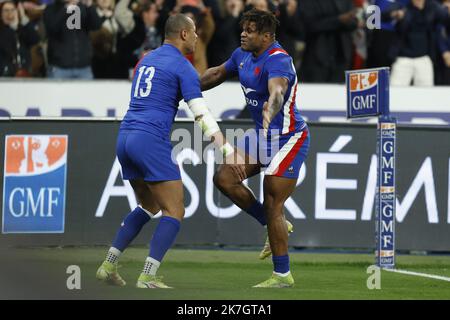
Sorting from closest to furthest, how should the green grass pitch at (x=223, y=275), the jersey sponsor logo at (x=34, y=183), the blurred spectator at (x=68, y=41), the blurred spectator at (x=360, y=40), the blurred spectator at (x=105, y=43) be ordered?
the green grass pitch at (x=223, y=275) → the jersey sponsor logo at (x=34, y=183) → the blurred spectator at (x=68, y=41) → the blurred spectator at (x=105, y=43) → the blurred spectator at (x=360, y=40)

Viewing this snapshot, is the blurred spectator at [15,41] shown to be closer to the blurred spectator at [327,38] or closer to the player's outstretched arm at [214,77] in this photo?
the blurred spectator at [327,38]

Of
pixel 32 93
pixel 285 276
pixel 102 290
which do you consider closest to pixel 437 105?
pixel 32 93

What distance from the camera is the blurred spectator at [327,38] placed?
18.1m

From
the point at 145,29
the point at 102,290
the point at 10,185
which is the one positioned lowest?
the point at 102,290

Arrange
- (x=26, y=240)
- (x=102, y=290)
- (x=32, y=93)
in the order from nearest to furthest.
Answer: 1. (x=102, y=290)
2. (x=26, y=240)
3. (x=32, y=93)

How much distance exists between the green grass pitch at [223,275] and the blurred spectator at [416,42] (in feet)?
14.7

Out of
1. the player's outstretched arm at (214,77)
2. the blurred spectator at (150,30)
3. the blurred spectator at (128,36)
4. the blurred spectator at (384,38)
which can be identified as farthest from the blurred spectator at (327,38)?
the player's outstretched arm at (214,77)

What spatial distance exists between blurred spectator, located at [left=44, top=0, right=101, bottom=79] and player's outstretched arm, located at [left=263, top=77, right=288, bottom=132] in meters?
7.53

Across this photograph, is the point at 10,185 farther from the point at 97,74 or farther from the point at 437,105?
the point at 437,105

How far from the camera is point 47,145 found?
48.4ft

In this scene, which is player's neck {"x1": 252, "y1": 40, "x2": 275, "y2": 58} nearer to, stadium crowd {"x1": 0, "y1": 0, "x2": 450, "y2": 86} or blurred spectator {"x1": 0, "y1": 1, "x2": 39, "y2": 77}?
stadium crowd {"x1": 0, "y1": 0, "x2": 450, "y2": 86}

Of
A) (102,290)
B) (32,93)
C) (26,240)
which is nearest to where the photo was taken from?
(102,290)

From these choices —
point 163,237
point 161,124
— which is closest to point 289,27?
point 161,124

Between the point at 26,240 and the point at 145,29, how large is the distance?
15.3 feet
